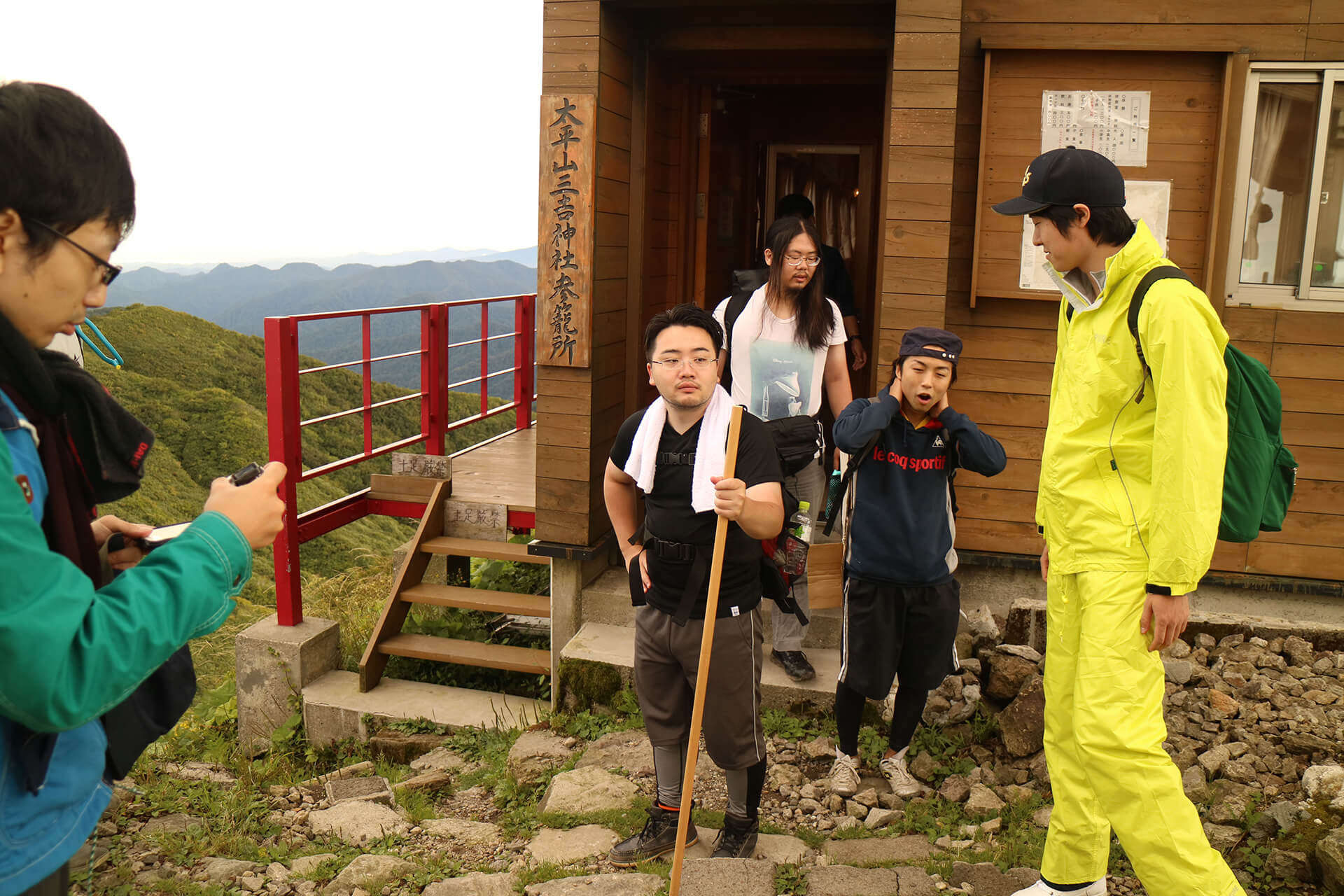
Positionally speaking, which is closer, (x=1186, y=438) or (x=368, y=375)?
(x=1186, y=438)

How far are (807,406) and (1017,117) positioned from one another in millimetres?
1994

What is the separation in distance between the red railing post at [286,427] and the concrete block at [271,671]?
165 mm

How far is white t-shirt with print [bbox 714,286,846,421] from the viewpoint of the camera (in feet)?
14.3

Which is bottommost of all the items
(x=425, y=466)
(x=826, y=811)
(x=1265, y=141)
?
(x=826, y=811)

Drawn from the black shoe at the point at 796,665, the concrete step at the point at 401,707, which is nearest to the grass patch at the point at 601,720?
the concrete step at the point at 401,707

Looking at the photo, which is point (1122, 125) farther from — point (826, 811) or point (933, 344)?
point (826, 811)

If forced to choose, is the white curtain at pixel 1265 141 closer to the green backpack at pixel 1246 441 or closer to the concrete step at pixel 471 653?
the green backpack at pixel 1246 441

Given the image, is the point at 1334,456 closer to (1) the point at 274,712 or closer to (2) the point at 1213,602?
(2) the point at 1213,602

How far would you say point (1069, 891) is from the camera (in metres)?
2.90

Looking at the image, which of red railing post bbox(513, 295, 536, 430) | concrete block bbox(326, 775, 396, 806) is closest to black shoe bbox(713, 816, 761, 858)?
concrete block bbox(326, 775, 396, 806)

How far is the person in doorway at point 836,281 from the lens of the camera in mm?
5613

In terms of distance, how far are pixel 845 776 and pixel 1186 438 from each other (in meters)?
2.12

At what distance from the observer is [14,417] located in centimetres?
134

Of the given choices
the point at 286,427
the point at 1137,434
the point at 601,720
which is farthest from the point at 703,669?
the point at 286,427
